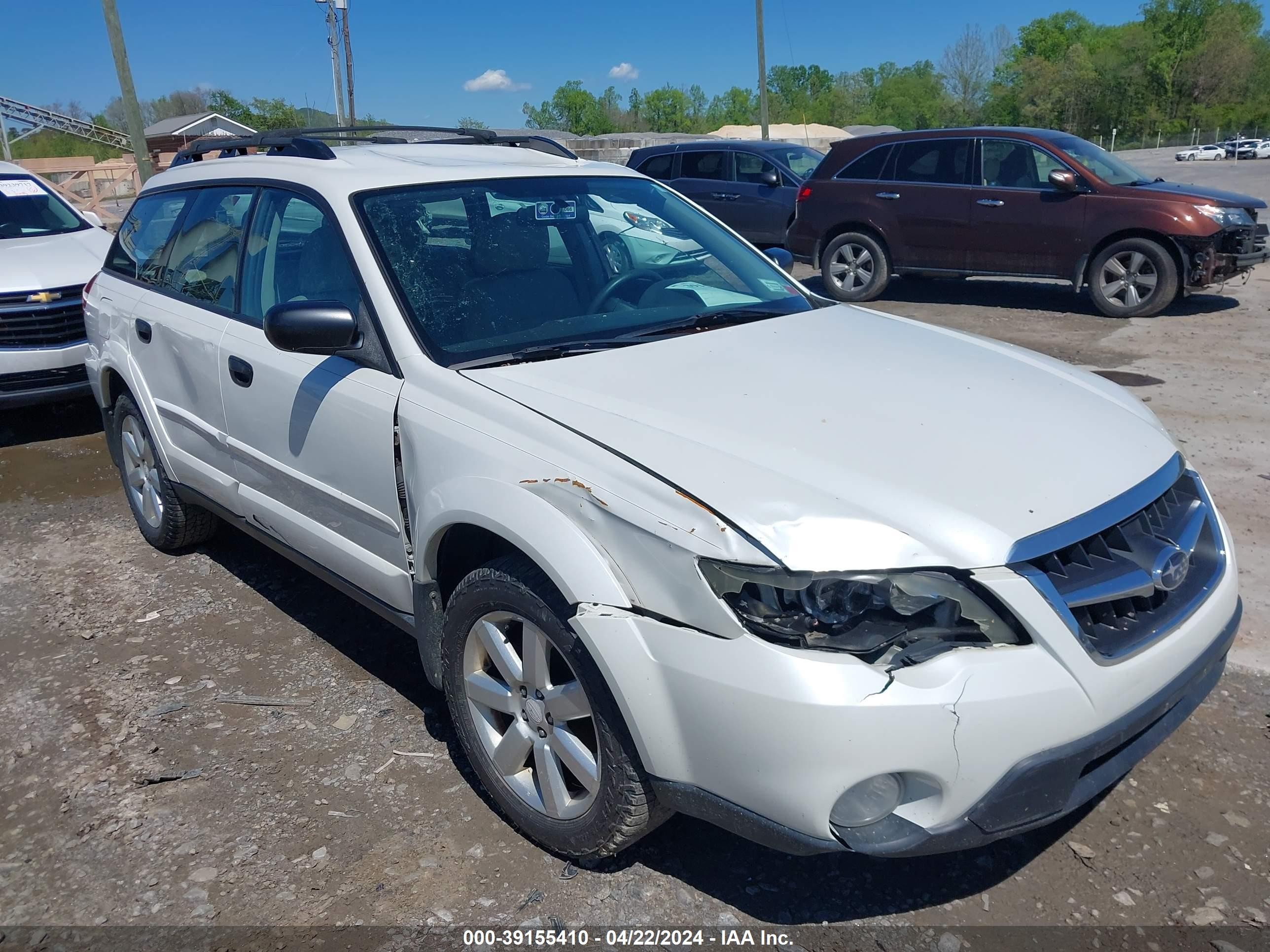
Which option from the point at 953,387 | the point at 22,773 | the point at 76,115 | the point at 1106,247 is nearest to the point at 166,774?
the point at 22,773

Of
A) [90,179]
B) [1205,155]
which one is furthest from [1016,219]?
[1205,155]

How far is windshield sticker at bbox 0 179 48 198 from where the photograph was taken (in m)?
8.05

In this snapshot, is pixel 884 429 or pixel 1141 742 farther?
pixel 884 429

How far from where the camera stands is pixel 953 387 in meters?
2.81

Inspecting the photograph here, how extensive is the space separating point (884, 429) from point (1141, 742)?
3.04 ft

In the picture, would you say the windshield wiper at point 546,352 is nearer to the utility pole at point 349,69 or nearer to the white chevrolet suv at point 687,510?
the white chevrolet suv at point 687,510

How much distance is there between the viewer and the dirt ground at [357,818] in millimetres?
2523

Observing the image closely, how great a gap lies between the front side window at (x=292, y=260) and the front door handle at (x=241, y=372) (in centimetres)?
15

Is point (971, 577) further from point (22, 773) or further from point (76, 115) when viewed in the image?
point (76, 115)

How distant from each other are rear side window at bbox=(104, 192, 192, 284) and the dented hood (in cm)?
243

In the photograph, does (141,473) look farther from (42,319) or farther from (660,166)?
(660,166)

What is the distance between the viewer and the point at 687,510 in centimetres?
216

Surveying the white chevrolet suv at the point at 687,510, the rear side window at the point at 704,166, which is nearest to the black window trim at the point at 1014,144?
the rear side window at the point at 704,166

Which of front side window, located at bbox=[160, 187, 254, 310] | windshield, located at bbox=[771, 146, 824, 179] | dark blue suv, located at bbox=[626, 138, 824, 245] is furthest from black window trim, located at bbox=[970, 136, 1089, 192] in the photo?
front side window, located at bbox=[160, 187, 254, 310]
